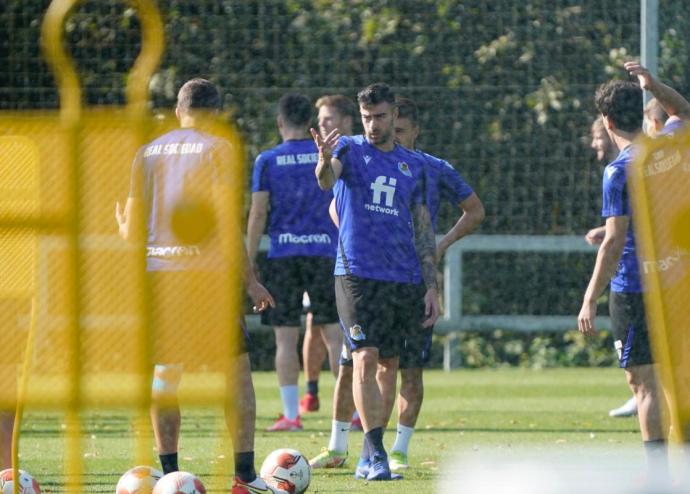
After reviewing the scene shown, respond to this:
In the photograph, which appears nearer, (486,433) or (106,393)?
(106,393)

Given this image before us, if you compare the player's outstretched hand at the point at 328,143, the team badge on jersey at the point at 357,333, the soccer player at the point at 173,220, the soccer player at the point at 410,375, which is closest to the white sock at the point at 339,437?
the soccer player at the point at 410,375

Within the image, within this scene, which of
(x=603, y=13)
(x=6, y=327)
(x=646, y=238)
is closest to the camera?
(x=6, y=327)

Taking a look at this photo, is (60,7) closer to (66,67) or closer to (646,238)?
(66,67)

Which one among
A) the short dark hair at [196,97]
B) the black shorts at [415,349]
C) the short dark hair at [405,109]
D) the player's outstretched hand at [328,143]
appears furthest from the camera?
the short dark hair at [405,109]

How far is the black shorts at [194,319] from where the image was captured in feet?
14.7

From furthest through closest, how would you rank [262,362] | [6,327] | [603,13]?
[262,362]
[603,13]
[6,327]

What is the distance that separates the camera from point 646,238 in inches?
221

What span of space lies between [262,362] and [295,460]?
9.94 metres

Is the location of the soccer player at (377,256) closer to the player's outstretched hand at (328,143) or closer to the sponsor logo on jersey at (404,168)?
the sponsor logo on jersey at (404,168)

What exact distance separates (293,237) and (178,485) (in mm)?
4892

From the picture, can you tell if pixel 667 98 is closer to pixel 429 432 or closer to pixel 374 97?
pixel 374 97

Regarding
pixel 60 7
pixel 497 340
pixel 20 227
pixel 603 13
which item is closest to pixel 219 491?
pixel 20 227

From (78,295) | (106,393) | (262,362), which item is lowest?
(262,362)

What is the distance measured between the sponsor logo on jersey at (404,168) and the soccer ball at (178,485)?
8.26 ft
